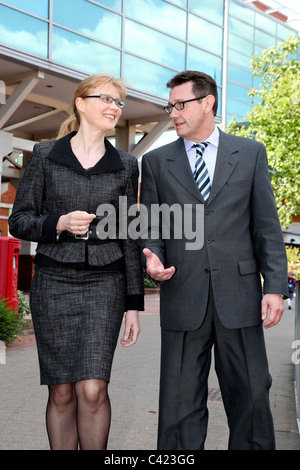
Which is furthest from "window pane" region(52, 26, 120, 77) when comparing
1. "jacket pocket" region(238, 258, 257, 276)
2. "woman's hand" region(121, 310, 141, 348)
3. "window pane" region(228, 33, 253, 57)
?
"window pane" region(228, 33, 253, 57)

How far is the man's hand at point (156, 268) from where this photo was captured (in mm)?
3193

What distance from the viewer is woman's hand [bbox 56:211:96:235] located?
3193mm

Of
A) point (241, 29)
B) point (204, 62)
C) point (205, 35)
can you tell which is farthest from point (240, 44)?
point (204, 62)

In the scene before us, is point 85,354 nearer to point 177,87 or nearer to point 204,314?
point 204,314

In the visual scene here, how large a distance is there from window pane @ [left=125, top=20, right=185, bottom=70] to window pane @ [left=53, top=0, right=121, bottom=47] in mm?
504

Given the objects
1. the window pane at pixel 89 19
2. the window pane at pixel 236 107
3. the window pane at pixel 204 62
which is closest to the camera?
the window pane at pixel 89 19

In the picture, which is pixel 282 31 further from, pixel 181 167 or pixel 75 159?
pixel 75 159

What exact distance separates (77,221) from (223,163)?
84cm

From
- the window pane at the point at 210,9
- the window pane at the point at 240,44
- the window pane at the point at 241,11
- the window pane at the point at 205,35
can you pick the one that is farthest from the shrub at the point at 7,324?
the window pane at the point at 241,11

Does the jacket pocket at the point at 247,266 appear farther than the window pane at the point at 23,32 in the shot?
No

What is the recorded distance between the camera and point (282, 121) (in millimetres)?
30016

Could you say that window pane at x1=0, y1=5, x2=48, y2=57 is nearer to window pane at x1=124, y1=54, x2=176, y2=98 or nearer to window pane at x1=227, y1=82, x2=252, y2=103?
window pane at x1=124, y1=54, x2=176, y2=98

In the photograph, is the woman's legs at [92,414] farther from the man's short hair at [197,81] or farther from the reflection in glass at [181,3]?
the reflection in glass at [181,3]

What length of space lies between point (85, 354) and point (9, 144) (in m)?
16.6
